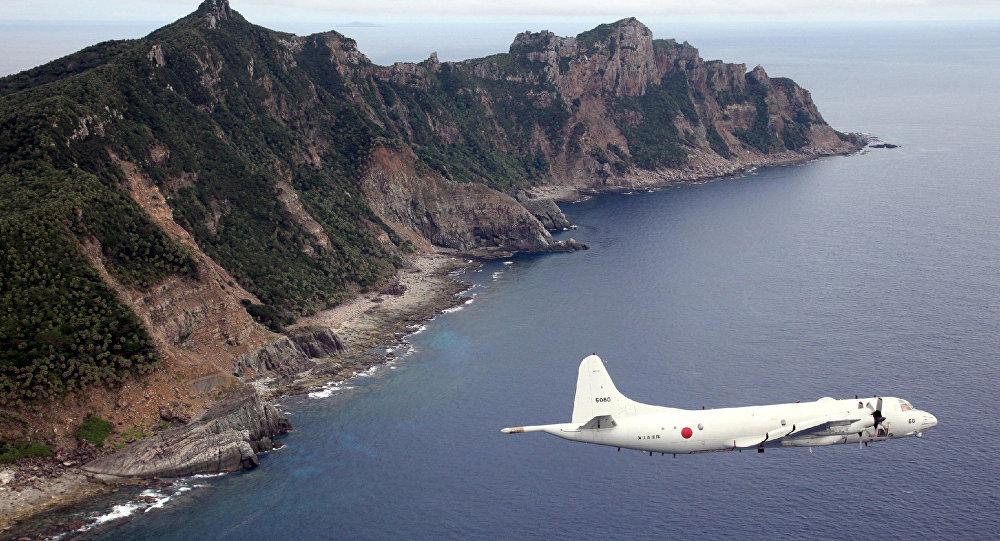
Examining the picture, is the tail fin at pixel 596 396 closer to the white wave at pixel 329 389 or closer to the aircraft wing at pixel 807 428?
the aircraft wing at pixel 807 428

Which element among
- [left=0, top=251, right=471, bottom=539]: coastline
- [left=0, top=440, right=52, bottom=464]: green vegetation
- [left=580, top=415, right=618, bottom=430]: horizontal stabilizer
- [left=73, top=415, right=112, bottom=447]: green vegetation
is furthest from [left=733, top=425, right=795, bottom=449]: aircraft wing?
[left=0, top=440, right=52, bottom=464]: green vegetation

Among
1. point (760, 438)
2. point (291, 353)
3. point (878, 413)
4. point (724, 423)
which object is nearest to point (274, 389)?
point (291, 353)

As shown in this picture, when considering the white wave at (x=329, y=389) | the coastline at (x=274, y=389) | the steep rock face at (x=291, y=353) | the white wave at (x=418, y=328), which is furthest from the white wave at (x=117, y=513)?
the white wave at (x=418, y=328)

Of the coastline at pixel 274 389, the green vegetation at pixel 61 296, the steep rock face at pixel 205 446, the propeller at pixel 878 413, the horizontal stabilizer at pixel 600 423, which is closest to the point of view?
the propeller at pixel 878 413

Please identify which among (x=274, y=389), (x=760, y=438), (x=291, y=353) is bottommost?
(x=274, y=389)

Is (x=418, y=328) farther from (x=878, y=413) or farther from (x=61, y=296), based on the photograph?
(x=878, y=413)

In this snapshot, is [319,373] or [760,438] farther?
[319,373]

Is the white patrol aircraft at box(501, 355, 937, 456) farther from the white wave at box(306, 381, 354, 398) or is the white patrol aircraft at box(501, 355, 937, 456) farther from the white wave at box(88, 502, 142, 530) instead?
the white wave at box(306, 381, 354, 398)
